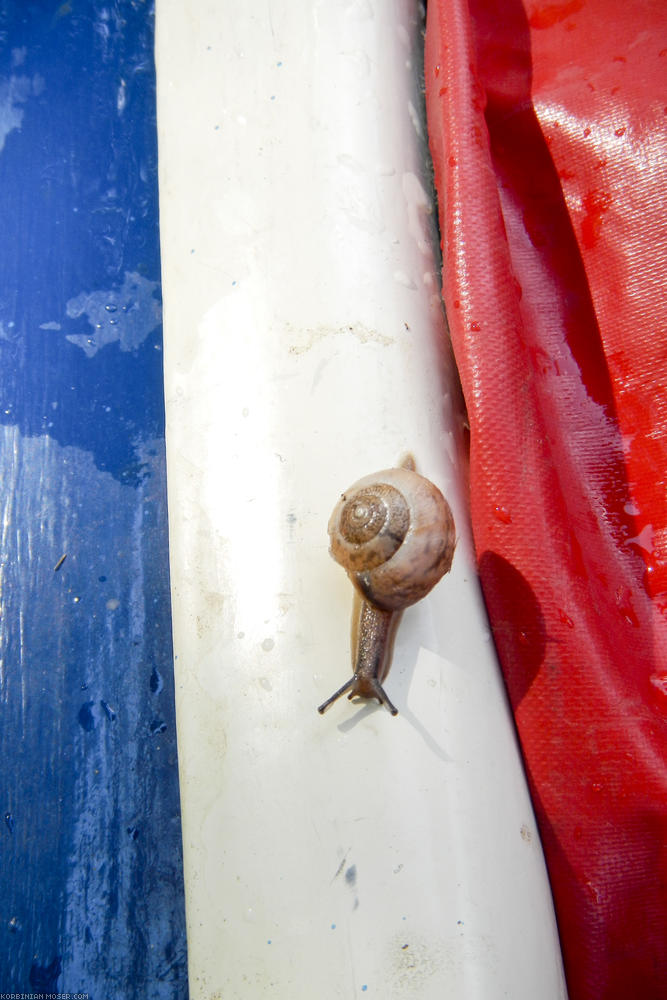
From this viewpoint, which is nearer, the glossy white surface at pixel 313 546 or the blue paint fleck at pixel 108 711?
the glossy white surface at pixel 313 546

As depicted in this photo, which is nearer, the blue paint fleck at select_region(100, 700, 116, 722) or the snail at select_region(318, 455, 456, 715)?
the snail at select_region(318, 455, 456, 715)

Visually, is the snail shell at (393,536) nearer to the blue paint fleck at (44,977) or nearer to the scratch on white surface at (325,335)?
the scratch on white surface at (325,335)

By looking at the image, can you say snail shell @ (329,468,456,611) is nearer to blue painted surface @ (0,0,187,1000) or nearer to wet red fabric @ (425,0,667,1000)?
wet red fabric @ (425,0,667,1000)

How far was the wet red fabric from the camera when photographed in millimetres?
843

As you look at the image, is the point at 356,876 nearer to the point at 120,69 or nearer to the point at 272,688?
the point at 272,688

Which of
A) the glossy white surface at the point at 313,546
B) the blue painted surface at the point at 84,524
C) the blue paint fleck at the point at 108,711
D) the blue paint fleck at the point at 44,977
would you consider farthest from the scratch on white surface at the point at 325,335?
the blue paint fleck at the point at 44,977

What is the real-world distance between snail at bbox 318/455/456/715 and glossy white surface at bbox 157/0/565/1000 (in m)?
0.03

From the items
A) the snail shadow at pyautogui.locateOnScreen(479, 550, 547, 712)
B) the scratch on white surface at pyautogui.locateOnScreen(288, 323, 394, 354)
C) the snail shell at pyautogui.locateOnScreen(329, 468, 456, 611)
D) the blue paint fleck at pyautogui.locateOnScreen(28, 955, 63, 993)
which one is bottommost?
the blue paint fleck at pyautogui.locateOnScreen(28, 955, 63, 993)

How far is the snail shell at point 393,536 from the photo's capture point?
846 millimetres

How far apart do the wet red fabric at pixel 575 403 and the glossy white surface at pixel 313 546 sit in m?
0.06

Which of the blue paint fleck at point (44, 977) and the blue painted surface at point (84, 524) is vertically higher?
the blue painted surface at point (84, 524)

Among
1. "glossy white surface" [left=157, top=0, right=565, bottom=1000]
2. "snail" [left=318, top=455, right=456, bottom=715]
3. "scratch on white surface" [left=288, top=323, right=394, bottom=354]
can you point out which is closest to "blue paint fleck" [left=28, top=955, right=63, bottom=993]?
"glossy white surface" [left=157, top=0, right=565, bottom=1000]

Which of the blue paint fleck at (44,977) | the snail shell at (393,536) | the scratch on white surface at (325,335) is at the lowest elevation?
the blue paint fleck at (44,977)

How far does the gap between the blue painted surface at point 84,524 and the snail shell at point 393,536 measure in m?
0.36
